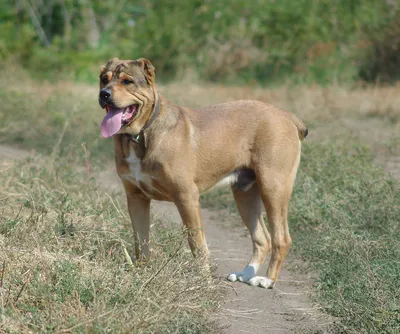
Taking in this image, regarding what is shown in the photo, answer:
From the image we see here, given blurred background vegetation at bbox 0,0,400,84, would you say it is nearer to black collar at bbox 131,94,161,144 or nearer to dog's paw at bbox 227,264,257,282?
dog's paw at bbox 227,264,257,282

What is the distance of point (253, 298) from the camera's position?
6504mm

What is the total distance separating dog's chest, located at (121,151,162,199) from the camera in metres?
6.48

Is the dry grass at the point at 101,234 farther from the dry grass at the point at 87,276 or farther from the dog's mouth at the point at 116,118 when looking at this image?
the dog's mouth at the point at 116,118

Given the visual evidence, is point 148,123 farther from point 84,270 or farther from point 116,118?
point 84,270

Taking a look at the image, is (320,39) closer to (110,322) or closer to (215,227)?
(215,227)

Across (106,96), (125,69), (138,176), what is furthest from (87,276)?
(125,69)

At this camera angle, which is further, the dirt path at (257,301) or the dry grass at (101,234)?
the dirt path at (257,301)

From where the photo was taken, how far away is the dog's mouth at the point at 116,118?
639 cm

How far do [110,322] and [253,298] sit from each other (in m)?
2.10

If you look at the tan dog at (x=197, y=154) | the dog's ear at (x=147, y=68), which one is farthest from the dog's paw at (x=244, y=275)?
the dog's ear at (x=147, y=68)

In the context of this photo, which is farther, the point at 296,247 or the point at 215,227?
the point at 215,227

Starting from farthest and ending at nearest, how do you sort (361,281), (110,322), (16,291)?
1. (361,281)
2. (16,291)
3. (110,322)

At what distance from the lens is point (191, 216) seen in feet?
21.4

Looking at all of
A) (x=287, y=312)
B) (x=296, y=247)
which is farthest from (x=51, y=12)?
(x=287, y=312)
